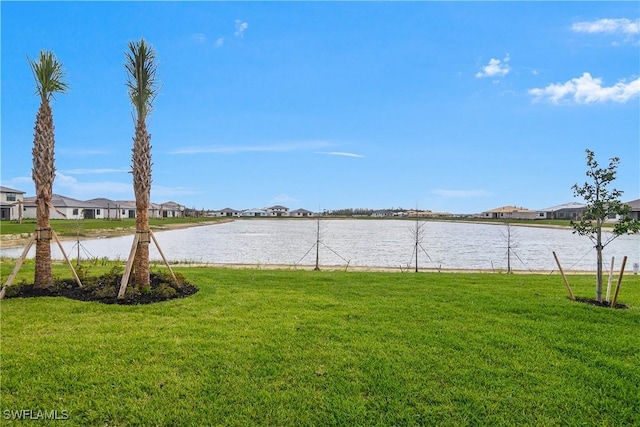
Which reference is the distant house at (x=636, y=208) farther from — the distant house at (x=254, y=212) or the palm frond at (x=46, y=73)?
the distant house at (x=254, y=212)

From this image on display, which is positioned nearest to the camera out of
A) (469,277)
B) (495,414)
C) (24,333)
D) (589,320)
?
(495,414)

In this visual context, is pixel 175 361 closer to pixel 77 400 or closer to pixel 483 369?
pixel 77 400

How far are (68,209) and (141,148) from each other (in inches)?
2133

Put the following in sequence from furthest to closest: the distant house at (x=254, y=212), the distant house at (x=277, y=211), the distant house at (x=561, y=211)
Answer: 1. the distant house at (x=277, y=211)
2. the distant house at (x=254, y=212)
3. the distant house at (x=561, y=211)

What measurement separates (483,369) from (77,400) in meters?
3.74

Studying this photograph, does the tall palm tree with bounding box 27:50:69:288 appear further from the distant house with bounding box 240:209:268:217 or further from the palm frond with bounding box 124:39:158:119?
the distant house with bounding box 240:209:268:217

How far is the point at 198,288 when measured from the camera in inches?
281

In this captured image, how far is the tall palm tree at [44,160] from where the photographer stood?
21.4 feet

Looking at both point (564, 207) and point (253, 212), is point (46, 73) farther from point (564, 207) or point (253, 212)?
point (253, 212)

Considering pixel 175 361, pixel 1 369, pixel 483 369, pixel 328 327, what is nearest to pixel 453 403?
pixel 483 369

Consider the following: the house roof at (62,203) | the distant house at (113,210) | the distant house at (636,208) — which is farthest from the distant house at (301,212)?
the distant house at (636,208)

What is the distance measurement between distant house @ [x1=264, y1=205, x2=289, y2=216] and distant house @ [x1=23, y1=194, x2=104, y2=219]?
232ft

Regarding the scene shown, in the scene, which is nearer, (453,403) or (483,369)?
(453,403)

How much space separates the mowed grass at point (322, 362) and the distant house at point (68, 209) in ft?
149
